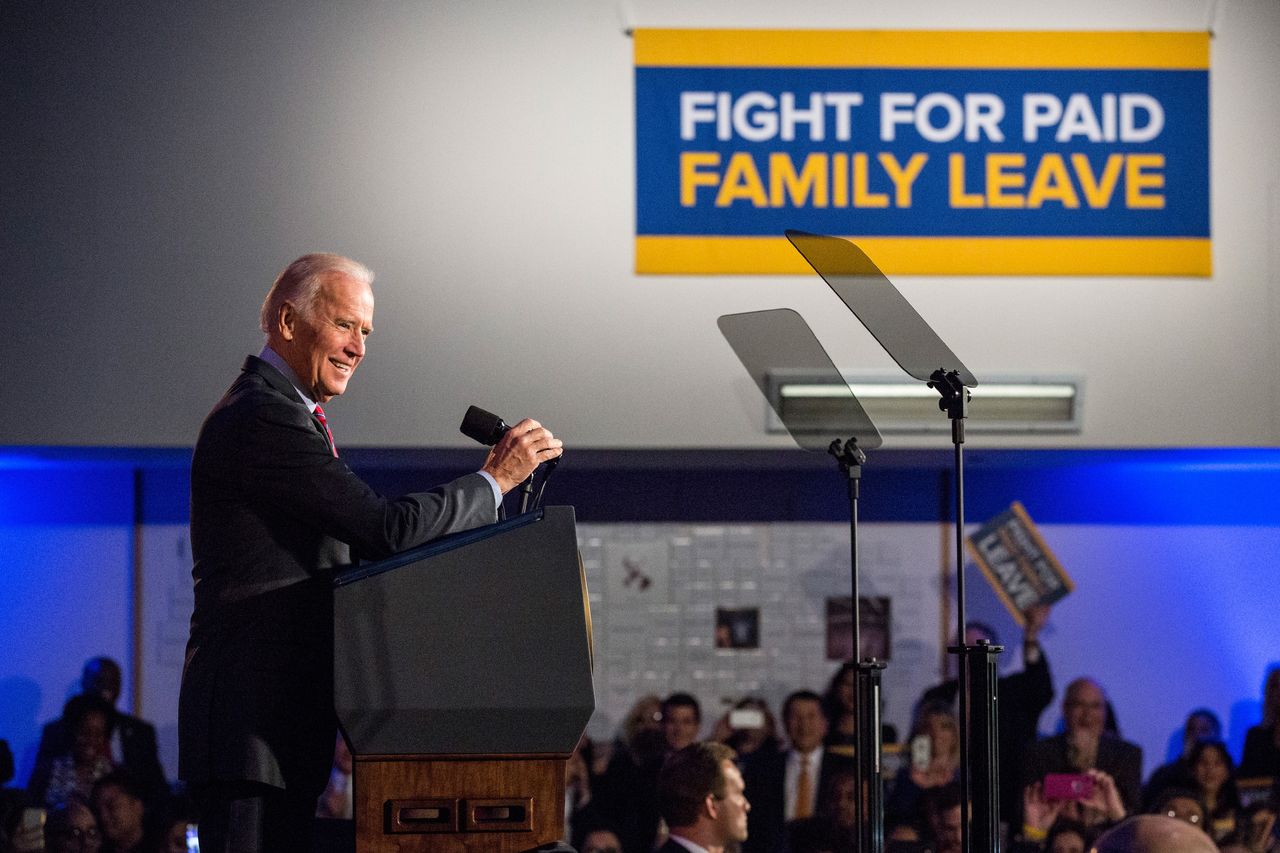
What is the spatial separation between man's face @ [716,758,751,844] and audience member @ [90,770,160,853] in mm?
2408

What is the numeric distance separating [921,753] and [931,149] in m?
2.21

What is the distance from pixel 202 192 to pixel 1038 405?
2.82 meters

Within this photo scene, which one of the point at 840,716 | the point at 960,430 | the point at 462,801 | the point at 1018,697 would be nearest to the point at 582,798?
the point at 840,716

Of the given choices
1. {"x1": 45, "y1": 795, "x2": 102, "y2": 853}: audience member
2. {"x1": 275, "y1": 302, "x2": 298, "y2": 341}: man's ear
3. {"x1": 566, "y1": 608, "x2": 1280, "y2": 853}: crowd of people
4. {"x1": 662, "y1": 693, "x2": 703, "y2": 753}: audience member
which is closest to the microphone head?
{"x1": 275, "y1": 302, "x2": 298, "y2": 341}: man's ear

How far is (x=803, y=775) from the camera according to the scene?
5445mm

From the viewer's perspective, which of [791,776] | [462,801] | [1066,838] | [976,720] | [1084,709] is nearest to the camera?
[462,801]

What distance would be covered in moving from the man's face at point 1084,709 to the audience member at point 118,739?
3.36 meters

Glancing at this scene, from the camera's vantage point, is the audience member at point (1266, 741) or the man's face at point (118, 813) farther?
the audience member at point (1266, 741)

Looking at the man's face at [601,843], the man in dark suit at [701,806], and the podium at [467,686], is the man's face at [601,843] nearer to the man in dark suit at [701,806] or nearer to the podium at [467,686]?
the man in dark suit at [701,806]

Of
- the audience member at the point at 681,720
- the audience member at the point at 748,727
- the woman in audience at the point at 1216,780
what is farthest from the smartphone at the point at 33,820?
the woman in audience at the point at 1216,780

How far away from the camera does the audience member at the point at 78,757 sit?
5.31 m

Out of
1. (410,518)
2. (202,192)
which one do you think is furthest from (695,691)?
(410,518)

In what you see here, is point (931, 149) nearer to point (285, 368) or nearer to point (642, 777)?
point (642, 777)

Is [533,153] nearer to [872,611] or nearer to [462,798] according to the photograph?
[872,611]
